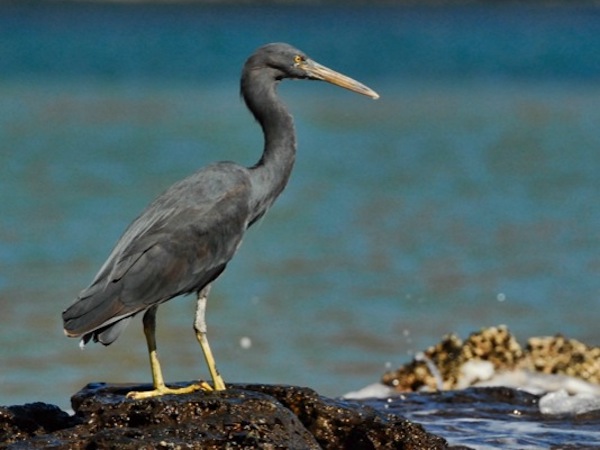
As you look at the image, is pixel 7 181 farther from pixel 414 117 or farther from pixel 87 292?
pixel 87 292

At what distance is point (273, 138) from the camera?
7.04 meters

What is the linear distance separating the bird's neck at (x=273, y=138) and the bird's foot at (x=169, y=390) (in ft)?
2.74

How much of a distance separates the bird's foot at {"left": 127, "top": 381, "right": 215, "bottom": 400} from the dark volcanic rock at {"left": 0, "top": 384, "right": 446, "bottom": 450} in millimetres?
73

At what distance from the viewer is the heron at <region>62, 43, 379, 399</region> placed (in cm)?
620

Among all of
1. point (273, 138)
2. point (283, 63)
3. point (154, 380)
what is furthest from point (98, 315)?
point (283, 63)

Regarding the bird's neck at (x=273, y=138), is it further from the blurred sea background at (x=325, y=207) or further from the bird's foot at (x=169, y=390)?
the blurred sea background at (x=325, y=207)

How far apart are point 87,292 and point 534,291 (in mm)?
7173

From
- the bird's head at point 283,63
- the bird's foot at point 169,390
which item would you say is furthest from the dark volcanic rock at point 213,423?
the bird's head at point 283,63

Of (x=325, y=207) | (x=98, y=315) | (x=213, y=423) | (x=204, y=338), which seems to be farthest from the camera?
(x=325, y=207)

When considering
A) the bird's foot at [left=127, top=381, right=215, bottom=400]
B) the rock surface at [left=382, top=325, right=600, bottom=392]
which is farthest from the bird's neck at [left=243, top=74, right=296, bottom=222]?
the rock surface at [left=382, top=325, right=600, bottom=392]

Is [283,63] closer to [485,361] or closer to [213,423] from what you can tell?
[213,423]

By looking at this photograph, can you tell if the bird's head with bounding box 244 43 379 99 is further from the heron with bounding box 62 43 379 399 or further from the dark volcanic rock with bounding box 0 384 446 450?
the dark volcanic rock with bounding box 0 384 446 450

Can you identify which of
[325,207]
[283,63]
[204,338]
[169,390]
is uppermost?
[325,207]

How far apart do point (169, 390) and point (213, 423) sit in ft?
1.78
